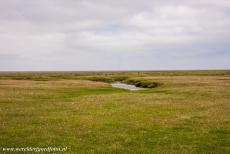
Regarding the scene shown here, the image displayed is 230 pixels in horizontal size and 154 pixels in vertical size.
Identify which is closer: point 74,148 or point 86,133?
point 74,148

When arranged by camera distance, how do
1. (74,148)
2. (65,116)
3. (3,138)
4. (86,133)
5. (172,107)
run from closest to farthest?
1. (74,148)
2. (3,138)
3. (86,133)
4. (65,116)
5. (172,107)

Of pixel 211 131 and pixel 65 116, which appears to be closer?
pixel 211 131

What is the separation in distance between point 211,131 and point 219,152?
472cm

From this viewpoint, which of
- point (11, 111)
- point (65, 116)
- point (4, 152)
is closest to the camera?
point (4, 152)

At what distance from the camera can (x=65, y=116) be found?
25000 mm

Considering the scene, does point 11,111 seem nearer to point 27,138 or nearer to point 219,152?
point 27,138

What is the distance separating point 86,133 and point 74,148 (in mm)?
3352

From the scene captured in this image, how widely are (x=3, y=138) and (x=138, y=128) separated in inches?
328

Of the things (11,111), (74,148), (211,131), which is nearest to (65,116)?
(11,111)

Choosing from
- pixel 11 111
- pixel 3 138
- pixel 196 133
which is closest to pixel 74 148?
pixel 3 138

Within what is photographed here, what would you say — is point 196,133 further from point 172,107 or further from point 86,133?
point 172,107

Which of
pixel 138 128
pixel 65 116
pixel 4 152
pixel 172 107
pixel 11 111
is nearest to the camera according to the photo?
pixel 4 152

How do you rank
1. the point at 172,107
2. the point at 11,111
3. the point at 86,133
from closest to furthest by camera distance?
the point at 86,133 < the point at 11,111 < the point at 172,107

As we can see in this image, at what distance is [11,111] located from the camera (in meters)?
27.2
